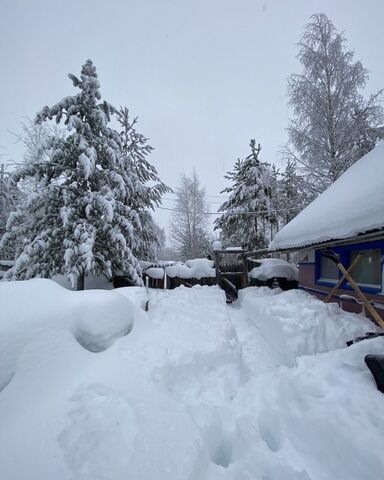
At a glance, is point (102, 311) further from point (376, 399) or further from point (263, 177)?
point (263, 177)

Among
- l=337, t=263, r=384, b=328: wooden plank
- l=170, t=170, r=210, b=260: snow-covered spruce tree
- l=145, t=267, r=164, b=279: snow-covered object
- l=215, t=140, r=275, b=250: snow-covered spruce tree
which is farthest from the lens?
l=170, t=170, r=210, b=260: snow-covered spruce tree

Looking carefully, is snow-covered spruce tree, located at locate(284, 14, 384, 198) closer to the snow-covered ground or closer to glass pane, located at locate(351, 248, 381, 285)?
glass pane, located at locate(351, 248, 381, 285)

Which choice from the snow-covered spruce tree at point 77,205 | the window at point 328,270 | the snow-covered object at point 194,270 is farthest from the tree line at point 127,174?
the window at point 328,270

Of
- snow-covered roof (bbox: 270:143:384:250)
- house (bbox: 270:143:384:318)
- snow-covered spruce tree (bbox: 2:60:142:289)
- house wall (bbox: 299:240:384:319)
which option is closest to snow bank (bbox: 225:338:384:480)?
snow-covered roof (bbox: 270:143:384:250)

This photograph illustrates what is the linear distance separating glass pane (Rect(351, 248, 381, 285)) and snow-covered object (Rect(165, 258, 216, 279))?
5707mm

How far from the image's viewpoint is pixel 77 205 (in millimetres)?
7824

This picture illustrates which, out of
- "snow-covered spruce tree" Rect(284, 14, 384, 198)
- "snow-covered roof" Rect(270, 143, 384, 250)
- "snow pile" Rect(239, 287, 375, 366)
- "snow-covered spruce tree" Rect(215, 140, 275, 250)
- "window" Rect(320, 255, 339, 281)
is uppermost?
"snow-covered spruce tree" Rect(284, 14, 384, 198)

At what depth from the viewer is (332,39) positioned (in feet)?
34.3

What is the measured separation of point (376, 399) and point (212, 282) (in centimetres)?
858

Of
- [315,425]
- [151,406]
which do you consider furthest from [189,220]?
[315,425]

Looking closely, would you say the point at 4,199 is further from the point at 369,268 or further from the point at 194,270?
the point at 369,268

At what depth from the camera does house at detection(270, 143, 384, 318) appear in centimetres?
412

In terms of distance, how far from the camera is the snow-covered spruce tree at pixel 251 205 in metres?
15.2

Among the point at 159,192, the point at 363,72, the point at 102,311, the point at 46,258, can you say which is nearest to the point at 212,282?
the point at 159,192
